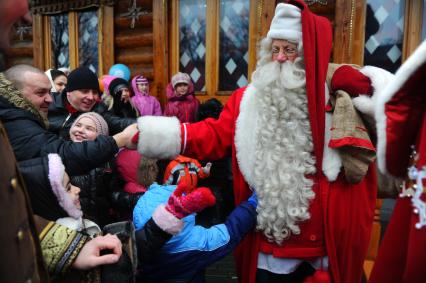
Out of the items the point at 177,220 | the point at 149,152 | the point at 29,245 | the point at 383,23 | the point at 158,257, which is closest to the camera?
the point at 29,245

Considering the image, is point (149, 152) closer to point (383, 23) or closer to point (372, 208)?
point (372, 208)

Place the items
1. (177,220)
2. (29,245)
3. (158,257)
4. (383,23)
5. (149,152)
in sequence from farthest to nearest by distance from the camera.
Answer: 1. (383,23)
2. (149,152)
3. (158,257)
4. (177,220)
5. (29,245)

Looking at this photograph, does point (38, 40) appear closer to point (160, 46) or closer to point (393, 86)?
point (160, 46)

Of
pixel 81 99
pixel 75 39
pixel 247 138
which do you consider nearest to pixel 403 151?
pixel 247 138

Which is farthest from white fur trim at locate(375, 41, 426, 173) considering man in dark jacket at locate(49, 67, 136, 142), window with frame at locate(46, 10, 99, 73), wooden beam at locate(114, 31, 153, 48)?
window with frame at locate(46, 10, 99, 73)

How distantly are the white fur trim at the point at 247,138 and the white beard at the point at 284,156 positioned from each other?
29mm

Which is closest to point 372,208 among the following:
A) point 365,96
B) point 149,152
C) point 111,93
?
point 365,96

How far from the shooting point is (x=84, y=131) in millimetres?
2299

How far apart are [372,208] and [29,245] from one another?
1704 millimetres

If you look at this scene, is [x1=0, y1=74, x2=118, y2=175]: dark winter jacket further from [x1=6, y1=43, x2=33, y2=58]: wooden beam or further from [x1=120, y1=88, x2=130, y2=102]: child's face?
[x1=6, y1=43, x2=33, y2=58]: wooden beam

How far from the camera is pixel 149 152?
6.45ft

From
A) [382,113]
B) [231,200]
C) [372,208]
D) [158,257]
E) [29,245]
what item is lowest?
[231,200]

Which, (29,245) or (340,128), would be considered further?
(340,128)

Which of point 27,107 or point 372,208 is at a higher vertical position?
point 27,107
